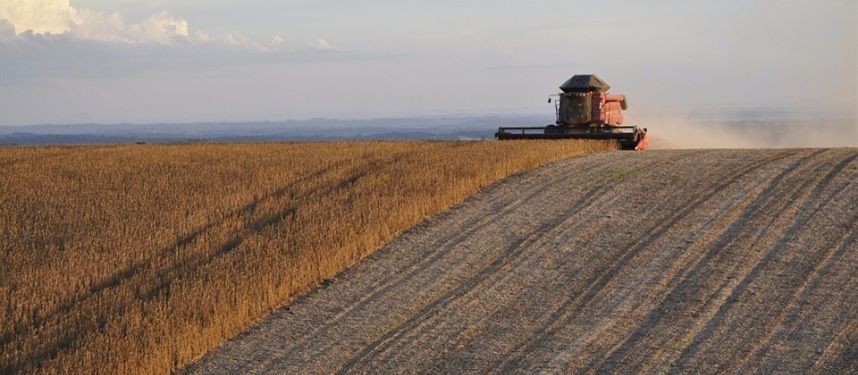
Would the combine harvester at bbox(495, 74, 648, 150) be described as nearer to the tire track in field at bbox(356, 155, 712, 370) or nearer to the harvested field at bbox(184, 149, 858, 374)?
the tire track in field at bbox(356, 155, 712, 370)

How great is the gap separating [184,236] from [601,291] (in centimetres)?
681

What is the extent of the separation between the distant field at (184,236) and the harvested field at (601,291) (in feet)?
1.37

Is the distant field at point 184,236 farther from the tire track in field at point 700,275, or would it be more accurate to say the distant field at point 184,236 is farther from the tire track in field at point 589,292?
the tire track in field at point 700,275

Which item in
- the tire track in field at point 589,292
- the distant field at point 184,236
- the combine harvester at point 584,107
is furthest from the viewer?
the combine harvester at point 584,107

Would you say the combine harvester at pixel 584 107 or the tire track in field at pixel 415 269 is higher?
the combine harvester at pixel 584 107

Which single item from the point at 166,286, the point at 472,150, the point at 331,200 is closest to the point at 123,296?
the point at 166,286

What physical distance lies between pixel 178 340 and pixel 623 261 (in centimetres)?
624

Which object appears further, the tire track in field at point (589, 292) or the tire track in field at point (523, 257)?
the tire track in field at point (523, 257)

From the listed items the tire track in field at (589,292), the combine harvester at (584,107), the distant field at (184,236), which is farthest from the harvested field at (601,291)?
the combine harvester at (584,107)

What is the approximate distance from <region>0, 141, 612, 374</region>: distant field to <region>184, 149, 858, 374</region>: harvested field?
0.42 meters

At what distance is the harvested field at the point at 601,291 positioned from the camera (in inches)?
424

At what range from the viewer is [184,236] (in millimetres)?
15766

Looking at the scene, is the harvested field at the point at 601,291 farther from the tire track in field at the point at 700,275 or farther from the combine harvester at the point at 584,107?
the combine harvester at the point at 584,107

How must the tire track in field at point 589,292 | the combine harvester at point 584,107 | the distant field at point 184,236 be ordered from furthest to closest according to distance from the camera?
the combine harvester at point 584,107 < the distant field at point 184,236 < the tire track in field at point 589,292
